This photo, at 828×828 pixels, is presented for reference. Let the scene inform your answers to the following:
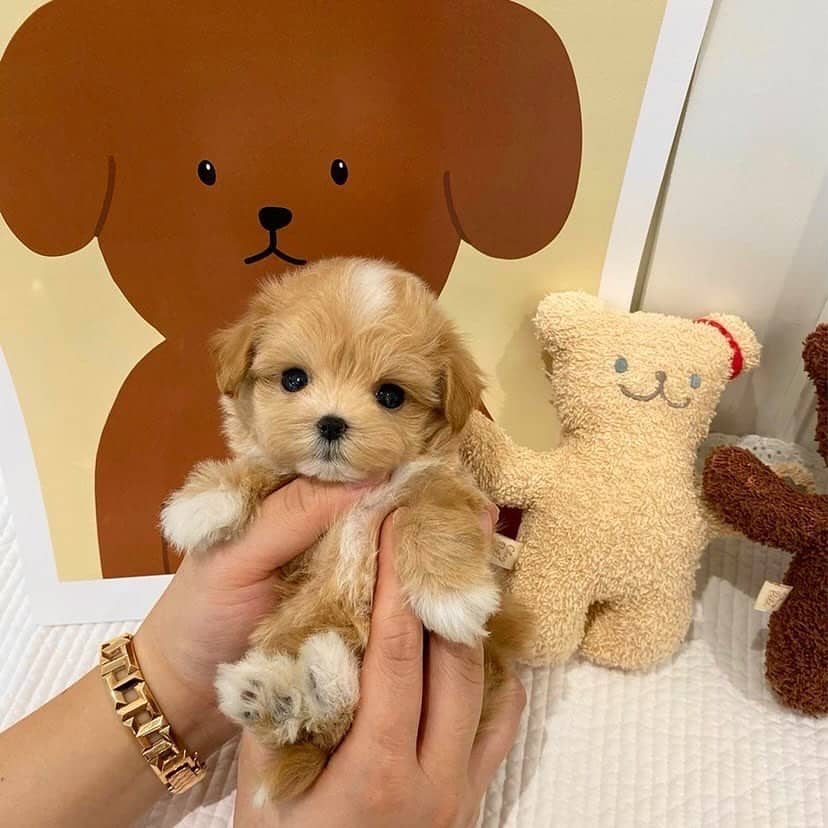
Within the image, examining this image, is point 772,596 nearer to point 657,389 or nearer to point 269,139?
point 657,389

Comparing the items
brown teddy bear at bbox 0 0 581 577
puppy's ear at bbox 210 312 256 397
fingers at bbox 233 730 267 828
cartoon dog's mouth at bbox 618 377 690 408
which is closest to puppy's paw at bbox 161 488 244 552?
puppy's ear at bbox 210 312 256 397

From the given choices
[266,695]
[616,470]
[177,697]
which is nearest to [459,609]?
[266,695]

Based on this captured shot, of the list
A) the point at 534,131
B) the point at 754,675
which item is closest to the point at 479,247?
the point at 534,131

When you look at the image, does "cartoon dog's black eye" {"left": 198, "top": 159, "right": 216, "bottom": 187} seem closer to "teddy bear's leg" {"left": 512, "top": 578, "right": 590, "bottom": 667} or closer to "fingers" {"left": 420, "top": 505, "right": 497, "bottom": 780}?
"fingers" {"left": 420, "top": 505, "right": 497, "bottom": 780}

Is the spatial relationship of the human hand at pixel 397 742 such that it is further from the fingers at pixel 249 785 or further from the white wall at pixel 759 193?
the white wall at pixel 759 193

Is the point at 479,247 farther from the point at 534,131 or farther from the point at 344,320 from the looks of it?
the point at 344,320

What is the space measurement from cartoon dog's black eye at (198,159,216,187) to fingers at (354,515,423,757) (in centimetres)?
60

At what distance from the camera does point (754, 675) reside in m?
1.32

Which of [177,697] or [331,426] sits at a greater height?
[331,426]

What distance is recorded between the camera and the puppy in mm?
868

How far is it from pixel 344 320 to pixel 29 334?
61cm

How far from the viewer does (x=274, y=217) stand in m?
1.16

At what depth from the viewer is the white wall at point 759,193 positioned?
3.58 feet

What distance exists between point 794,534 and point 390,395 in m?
0.67
